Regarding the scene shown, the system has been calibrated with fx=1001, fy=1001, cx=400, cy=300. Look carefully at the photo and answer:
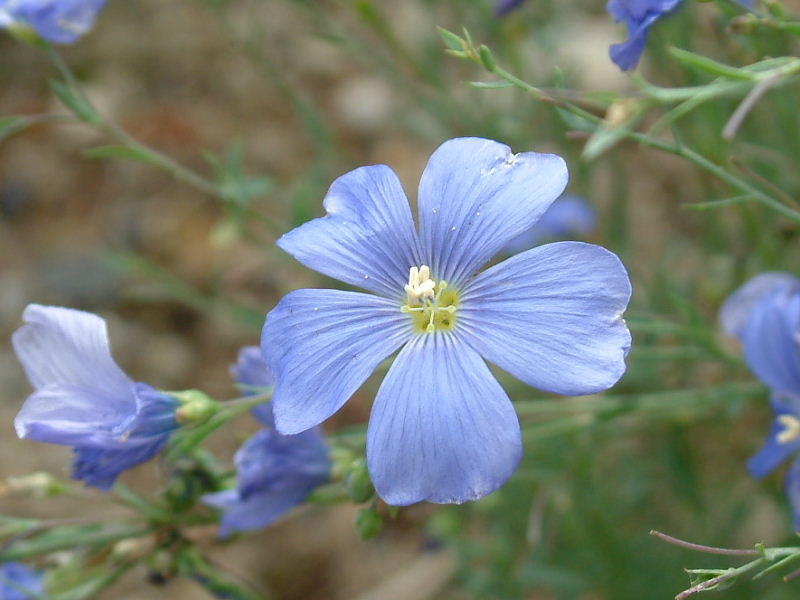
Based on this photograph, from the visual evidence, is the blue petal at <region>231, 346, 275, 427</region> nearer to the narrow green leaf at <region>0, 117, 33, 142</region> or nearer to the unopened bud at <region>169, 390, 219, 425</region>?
the unopened bud at <region>169, 390, 219, 425</region>

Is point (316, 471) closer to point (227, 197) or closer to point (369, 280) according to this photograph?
point (369, 280)

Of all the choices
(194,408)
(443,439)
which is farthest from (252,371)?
(443,439)

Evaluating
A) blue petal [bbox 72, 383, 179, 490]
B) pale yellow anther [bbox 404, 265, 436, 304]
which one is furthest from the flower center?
blue petal [bbox 72, 383, 179, 490]

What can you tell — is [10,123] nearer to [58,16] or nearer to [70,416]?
[58,16]

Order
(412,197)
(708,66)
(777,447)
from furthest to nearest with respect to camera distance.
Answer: (412,197) → (777,447) → (708,66)

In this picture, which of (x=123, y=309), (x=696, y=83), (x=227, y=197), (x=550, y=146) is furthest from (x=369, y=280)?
(x=123, y=309)

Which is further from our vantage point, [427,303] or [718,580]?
[427,303]

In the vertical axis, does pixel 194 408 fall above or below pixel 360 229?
below
